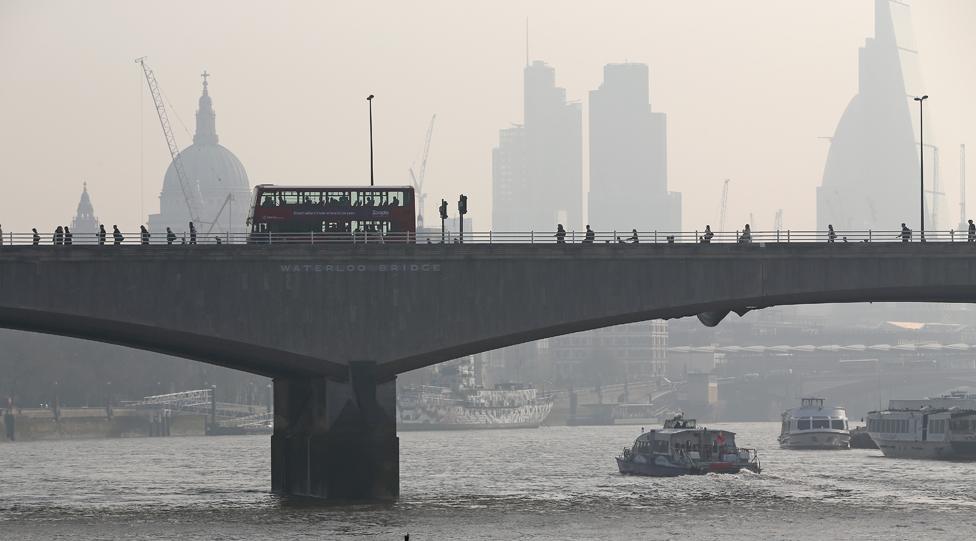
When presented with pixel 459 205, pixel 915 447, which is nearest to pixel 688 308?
pixel 459 205

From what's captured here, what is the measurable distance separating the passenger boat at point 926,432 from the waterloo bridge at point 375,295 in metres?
58.9

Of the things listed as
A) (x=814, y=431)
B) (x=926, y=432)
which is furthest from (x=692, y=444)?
(x=814, y=431)

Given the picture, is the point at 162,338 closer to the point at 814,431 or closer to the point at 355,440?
the point at 355,440

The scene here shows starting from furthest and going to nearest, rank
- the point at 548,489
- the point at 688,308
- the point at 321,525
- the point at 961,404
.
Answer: the point at 961,404 < the point at 548,489 < the point at 688,308 < the point at 321,525

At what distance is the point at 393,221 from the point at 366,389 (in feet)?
35.3

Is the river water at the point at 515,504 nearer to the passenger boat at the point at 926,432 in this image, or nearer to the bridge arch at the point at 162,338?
the passenger boat at the point at 926,432

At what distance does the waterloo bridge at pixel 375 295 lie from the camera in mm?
97625

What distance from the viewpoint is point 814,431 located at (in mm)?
187375

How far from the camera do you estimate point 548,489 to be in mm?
119438

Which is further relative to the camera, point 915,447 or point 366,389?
point 915,447

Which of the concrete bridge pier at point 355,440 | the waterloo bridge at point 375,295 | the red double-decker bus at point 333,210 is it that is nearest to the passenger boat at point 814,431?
the waterloo bridge at point 375,295

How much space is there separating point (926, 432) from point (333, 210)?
76.8 m

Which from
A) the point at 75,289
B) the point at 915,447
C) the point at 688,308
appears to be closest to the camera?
the point at 75,289

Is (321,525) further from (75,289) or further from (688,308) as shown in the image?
(688,308)
